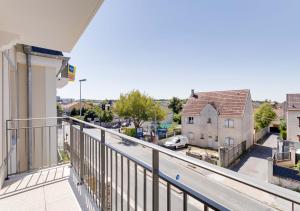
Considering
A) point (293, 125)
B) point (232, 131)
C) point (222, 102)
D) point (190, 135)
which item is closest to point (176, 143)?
point (190, 135)

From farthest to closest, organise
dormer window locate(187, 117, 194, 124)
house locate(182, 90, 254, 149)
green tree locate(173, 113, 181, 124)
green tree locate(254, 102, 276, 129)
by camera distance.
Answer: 1. green tree locate(173, 113, 181, 124)
2. green tree locate(254, 102, 276, 129)
3. dormer window locate(187, 117, 194, 124)
4. house locate(182, 90, 254, 149)

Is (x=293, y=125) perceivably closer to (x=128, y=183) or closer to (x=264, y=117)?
(x=264, y=117)

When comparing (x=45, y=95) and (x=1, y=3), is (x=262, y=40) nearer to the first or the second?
(x=45, y=95)

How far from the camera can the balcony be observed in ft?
2.44

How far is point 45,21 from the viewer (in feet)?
6.83

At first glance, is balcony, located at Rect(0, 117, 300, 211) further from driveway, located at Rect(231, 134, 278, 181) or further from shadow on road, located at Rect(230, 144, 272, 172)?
shadow on road, located at Rect(230, 144, 272, 172)

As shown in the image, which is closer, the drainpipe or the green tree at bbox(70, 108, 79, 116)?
the drainpipe

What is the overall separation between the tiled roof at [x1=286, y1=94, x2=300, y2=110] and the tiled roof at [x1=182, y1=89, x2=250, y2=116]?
11.9ft

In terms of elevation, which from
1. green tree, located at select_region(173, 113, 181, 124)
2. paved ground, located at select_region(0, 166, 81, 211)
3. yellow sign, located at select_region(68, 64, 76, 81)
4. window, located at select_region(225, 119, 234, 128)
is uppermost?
yellow sign, located at select_region(68, 64, 76, 81)

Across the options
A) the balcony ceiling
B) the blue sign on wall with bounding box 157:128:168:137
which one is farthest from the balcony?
the blue sign on wall with bounding box 157:128:168:137

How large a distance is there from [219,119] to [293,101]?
6.92 meters

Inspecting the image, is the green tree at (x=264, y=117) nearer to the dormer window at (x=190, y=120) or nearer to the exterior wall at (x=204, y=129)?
the exterior wall at (x=204, y=129)

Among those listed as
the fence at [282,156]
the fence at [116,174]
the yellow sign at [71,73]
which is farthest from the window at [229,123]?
the fence at [116,174]

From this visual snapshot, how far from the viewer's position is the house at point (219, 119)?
54.7 ft
